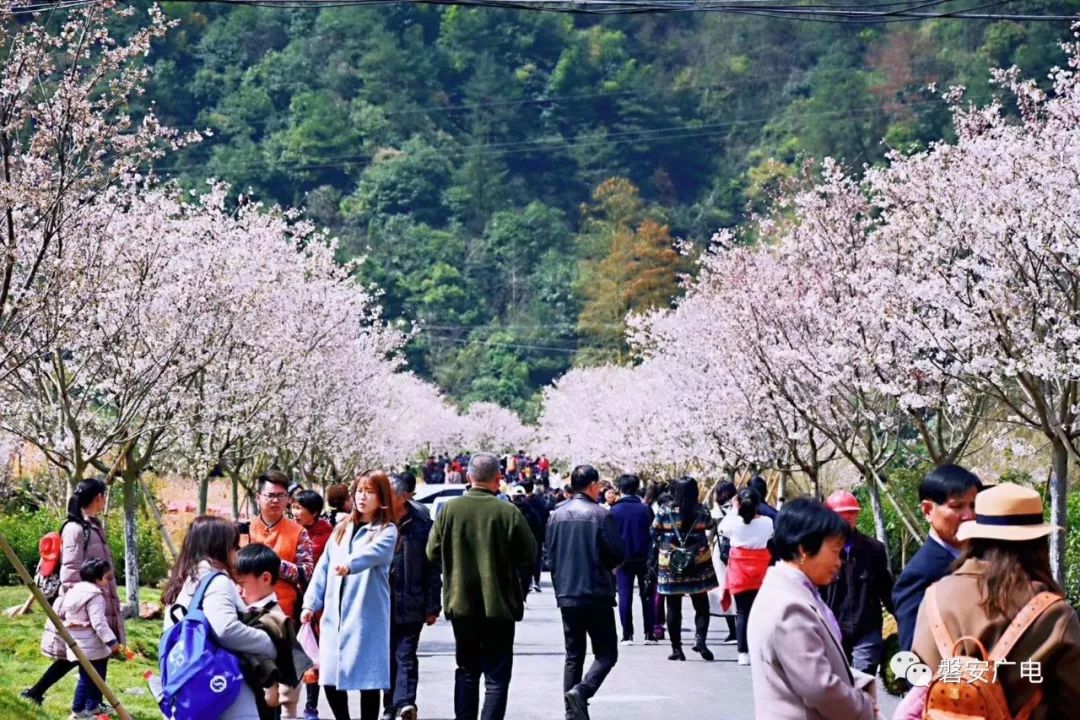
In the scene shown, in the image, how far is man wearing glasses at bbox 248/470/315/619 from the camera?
34.3 feet

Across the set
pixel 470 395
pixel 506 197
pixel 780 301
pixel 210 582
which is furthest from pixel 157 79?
pixel 210 582

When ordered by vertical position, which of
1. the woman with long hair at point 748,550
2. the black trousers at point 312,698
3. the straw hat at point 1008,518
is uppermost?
the straw hat at point 1008,518

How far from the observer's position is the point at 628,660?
51.4ft

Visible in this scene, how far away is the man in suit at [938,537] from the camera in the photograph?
6.40m

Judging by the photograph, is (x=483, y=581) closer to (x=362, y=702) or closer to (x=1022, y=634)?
(x=362, y=702)

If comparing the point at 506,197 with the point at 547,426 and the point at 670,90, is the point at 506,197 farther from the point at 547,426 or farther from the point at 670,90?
the point at 547,426

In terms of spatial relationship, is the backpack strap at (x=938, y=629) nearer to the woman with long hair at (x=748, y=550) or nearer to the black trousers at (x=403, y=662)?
the black trousers at (x=403, y=662)

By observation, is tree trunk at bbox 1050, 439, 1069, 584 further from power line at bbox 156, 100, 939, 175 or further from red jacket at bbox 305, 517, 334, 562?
power line at bbox 156, 100, 939, 175

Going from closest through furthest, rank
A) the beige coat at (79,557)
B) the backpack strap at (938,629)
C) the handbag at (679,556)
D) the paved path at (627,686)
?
the backpack strap at (938,629)
the beige coat at (79,557)
the paved path at (627,686)
the handbag at (679,556)

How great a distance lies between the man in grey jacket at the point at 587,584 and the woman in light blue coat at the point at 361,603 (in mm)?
1807

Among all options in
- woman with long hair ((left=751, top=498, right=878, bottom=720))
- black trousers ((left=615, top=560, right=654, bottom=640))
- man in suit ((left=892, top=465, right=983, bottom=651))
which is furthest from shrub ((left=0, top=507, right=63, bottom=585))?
woman with long hair ((left=751, top=498, right=878, bottom=720))

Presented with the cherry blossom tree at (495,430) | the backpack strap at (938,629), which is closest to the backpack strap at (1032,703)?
Answer: the backpack strap at (938,629)

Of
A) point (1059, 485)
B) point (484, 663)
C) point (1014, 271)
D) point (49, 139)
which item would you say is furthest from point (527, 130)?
point (484, 663)

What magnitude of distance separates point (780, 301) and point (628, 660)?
692 cm
